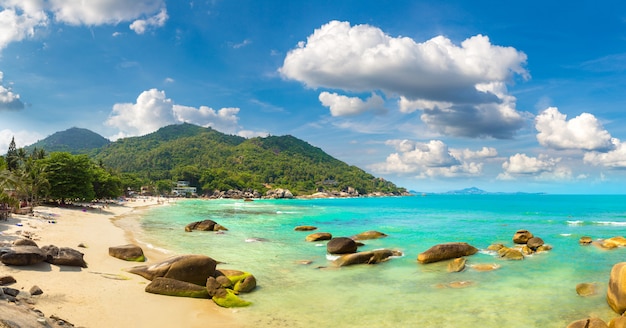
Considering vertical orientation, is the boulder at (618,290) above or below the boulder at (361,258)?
above

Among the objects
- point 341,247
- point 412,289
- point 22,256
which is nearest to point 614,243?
point 341,247

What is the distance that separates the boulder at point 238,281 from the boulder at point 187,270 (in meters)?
0.65

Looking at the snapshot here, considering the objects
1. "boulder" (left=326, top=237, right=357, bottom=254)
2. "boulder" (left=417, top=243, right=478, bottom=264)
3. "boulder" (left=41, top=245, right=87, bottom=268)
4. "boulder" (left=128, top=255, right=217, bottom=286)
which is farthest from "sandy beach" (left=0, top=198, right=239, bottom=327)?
"boulder" (left=417, top=243, right=478, bottom=264)

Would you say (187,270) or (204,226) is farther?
(204,226)

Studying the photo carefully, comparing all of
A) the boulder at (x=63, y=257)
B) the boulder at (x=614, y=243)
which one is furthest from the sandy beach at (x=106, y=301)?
the boulder at (x=614, y=243)

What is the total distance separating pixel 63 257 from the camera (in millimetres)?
16531

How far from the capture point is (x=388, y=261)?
81.9 feet

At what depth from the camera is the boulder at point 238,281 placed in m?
16.3

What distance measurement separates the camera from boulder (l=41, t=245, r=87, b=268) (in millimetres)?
16219

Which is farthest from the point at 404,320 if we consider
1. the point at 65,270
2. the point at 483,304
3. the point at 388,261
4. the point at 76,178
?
the point at 76,178

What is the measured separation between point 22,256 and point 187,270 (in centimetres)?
678

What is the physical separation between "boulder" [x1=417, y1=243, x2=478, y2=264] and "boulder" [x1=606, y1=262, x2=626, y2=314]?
10.4 m

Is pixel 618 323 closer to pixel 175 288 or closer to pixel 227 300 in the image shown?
pixel 227 300

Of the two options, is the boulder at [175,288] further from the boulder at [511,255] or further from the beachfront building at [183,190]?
the beachfront building at [183,190]
